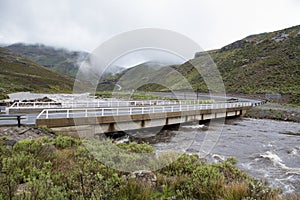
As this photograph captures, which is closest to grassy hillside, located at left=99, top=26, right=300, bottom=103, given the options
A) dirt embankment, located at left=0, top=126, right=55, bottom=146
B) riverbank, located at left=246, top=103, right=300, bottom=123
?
riverbank, located at left=246, top=103, right=300, bottom=123

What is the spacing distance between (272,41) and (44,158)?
4406 inches

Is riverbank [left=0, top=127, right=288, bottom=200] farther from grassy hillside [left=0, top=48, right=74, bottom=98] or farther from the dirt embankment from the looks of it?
grassy hillside [left=0, top=48, right=74, bottom=98]

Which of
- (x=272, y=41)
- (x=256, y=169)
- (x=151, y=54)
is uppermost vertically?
(x=272, y=41)

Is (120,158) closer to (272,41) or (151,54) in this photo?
(151,54)

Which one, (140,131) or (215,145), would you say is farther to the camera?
(140,131)

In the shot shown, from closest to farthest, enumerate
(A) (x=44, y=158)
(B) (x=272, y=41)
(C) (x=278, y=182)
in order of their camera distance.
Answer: (A) (x=44, y=158) < (C) (x=278, y=182) < (B) (x=272, y=41)

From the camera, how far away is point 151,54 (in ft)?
46.7

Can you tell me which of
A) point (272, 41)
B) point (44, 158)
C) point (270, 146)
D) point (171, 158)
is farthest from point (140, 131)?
point (272, 41)

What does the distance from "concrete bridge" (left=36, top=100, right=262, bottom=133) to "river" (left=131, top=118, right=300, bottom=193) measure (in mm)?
1461

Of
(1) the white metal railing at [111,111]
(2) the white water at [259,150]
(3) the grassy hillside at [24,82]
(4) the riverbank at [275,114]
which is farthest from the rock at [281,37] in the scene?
(3) the grassy hillside at [24,82]

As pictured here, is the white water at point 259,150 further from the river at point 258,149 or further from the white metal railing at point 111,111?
the white metal railing at point 111,111

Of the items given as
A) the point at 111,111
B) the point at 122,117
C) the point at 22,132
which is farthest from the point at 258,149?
the point at 22,132

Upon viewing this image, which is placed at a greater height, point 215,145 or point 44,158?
point 44,158

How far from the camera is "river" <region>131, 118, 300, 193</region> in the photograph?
33.6ft
